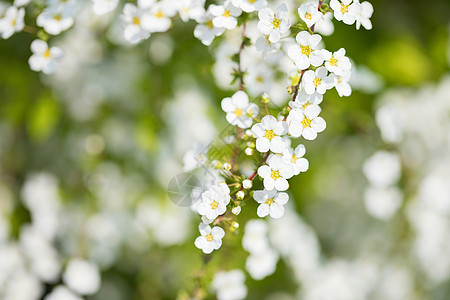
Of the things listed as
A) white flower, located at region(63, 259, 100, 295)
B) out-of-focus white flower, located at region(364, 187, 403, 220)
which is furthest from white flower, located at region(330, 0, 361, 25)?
white flower, located at region(63, 259, 100, 295)

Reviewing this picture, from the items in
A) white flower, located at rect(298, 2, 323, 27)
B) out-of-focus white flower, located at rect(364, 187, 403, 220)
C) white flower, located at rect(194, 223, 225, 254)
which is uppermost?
white flower, located at rect(298, 2, 323, 27)

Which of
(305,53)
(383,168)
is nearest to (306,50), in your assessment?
(305,53)

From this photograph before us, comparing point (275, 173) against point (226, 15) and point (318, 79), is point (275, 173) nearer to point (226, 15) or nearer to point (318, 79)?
point (318, 79)

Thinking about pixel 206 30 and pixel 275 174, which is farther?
pixel 206 30

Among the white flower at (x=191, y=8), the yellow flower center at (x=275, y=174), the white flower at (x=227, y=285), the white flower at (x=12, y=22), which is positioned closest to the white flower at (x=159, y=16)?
the white flower at (x=191, y=8)

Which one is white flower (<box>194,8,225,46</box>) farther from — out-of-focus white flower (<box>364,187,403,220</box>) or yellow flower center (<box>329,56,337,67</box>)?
out-of-focus white flower (<box>364,187,403,220</box>)

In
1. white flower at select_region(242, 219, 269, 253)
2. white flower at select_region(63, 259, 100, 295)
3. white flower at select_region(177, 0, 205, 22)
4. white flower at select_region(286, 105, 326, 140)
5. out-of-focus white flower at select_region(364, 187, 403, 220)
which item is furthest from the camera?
out-of-focus white flower at select_region(364, 187, 403, 220)
